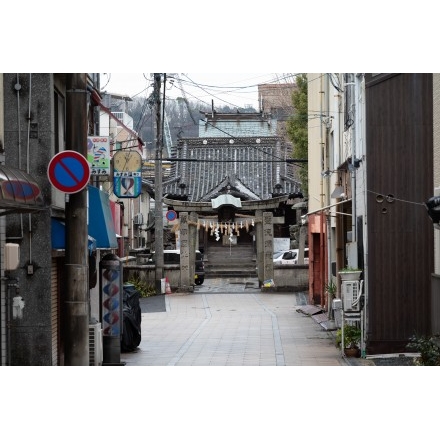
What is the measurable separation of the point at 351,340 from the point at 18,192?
8.76 m

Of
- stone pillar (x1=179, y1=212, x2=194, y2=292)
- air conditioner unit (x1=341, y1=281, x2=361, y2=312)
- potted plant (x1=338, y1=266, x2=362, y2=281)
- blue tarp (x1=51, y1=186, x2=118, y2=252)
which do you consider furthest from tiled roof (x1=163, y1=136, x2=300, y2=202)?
blue tarp (x1=51, y1=186, x2=118, y2=252)

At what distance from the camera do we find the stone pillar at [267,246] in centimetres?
3838

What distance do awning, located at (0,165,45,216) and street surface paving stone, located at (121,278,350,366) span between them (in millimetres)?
5229

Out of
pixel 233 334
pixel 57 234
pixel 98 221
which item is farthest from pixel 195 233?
pixel 57 234

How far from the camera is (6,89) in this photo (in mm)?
13516

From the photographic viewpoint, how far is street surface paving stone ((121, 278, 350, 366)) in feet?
56.9

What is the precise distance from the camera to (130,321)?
62.8ft

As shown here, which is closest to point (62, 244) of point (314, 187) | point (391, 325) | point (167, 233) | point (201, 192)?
point (391, 325)

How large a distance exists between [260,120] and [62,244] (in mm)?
43859

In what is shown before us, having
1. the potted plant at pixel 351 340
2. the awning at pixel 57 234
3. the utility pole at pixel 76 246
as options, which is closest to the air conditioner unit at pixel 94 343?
the awning at pixel 57 234

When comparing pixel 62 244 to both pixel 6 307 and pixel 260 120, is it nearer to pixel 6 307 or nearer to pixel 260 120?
pixel 6 307

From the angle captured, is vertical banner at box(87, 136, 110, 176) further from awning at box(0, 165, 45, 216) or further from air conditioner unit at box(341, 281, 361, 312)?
air conditioner unit at box(341, 281, 361, 312)

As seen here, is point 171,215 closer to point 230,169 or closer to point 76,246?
point 230,169

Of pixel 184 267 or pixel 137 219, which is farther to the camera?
pixel 137 219
